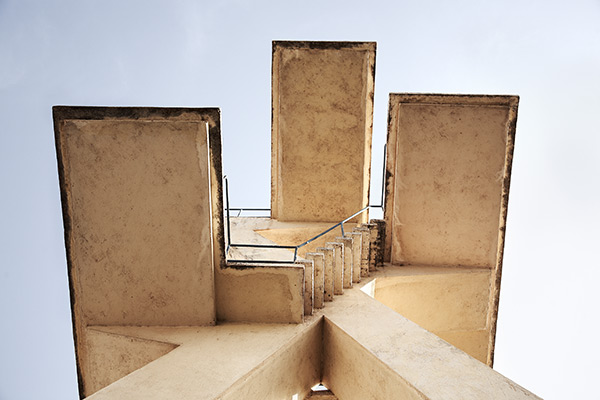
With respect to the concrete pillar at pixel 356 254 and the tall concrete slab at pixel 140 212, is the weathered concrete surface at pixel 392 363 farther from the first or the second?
the tall concrete slab at pixel 140 212

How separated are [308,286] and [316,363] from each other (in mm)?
905

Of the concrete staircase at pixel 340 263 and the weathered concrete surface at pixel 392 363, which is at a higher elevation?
the concrete staircase at pixel 340 263

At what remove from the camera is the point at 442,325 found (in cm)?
621

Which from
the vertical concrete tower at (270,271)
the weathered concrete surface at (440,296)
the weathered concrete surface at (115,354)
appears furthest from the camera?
the weathered concrete surface at (440,296)

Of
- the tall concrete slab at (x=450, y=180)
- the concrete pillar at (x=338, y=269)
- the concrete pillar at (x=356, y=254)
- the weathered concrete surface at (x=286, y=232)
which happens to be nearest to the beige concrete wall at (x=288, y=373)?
the concrete pillar at (x=338, y=269)

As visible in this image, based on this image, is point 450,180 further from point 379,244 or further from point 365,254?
point 365,254

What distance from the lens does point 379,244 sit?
20.3 feet

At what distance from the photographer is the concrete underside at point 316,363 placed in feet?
10.4

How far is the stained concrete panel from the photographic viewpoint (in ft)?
19.3

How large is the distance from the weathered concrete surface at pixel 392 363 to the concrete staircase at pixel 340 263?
0.21 meters

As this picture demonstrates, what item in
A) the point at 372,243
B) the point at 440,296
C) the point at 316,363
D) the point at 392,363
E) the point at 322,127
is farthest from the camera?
the point at 322,127

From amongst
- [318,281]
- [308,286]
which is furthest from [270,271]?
[318,281]

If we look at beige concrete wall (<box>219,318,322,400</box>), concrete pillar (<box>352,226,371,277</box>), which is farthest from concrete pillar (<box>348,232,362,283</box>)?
beige concrete wall (<box>219,318,322,400</box>)

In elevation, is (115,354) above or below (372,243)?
below
